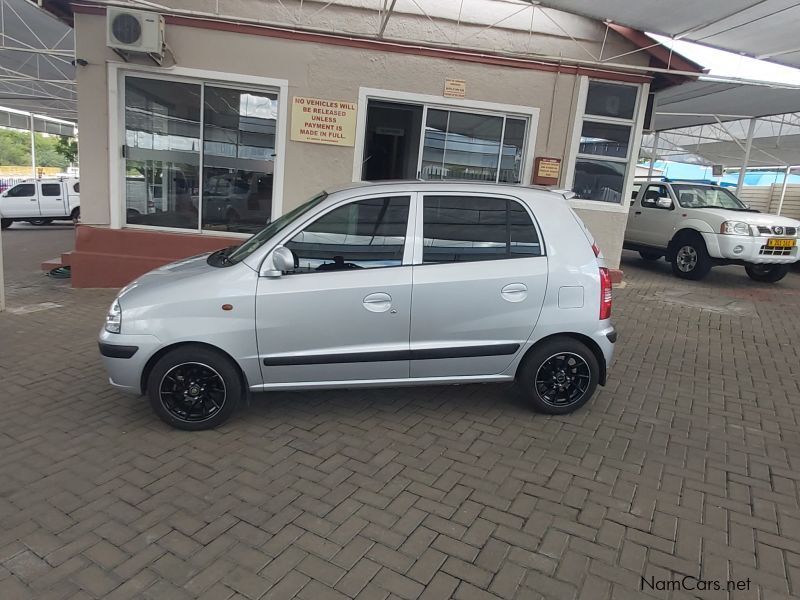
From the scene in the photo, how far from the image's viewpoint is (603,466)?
3.58 metres

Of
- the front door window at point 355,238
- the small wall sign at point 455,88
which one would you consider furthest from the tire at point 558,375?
the small wall sign at point 455,88

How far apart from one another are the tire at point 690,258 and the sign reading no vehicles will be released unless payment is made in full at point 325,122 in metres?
7.11

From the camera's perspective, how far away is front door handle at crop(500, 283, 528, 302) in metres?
3.93

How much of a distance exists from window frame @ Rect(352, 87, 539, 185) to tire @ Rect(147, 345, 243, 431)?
15.9ft

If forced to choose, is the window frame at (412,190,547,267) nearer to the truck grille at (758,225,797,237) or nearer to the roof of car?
the roof of car

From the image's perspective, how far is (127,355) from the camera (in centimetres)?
362

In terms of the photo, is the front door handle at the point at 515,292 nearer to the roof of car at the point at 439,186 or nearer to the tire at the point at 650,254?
the roof of car at the point at 439,186

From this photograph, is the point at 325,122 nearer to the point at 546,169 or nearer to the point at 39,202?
the point at 546,169

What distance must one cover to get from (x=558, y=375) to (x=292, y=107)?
18.4 feet

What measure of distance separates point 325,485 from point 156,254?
5.77m

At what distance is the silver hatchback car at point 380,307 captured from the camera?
3.64 metres

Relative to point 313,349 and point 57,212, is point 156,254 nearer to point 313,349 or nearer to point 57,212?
point 313,349

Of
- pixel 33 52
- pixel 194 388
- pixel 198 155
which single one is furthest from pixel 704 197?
pixel 33 52

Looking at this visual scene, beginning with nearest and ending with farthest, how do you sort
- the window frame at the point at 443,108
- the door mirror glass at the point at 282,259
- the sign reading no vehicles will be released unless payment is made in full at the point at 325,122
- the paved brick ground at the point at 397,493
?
1. the paved brick ground at the point at 397,493
2. the door mirror glass at the point at 282,259
3. the sign reading no vehicles will be released unless payment is made in full at the point at 325,122
4. the window frame at the point at 443,108
